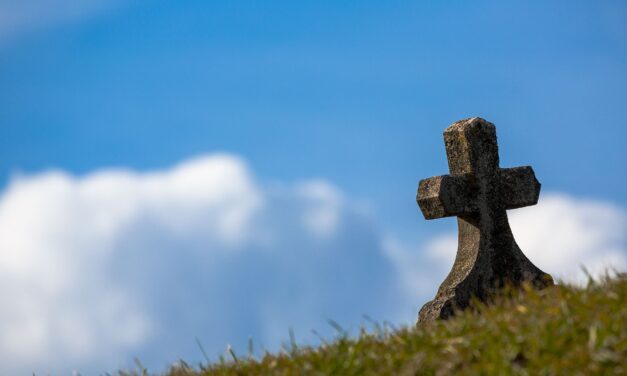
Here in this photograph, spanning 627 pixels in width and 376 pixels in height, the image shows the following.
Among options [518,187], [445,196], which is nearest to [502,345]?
[445,196]

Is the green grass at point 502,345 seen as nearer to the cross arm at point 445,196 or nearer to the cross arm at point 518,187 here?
the cross arm at point 445,196

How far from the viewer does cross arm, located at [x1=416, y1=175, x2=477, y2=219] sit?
10062mm

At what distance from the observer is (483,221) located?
10.6m

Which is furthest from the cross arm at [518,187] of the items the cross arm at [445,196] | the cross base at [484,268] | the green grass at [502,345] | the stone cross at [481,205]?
the green grass at [502,345]

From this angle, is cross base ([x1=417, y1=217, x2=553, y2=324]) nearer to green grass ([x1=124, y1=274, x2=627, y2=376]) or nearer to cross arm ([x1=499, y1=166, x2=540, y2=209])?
cross arm ([x1=499, y1=166, x2=540, y2=209])

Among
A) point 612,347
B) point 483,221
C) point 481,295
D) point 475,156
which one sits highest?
point 475,156

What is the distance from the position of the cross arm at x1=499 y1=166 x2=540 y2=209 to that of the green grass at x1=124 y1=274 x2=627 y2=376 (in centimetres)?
417

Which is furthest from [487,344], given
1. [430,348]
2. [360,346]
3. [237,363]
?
[237,363]

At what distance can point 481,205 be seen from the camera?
415 inches

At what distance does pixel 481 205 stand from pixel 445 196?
675mm

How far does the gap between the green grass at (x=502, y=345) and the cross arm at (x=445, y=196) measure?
3456 millimetres

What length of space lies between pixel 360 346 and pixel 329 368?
1.27 ft

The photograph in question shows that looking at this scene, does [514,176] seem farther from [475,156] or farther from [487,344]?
[487,344]

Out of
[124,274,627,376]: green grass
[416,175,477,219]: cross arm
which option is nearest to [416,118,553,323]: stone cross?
[416,175,477,219]: cross arm
